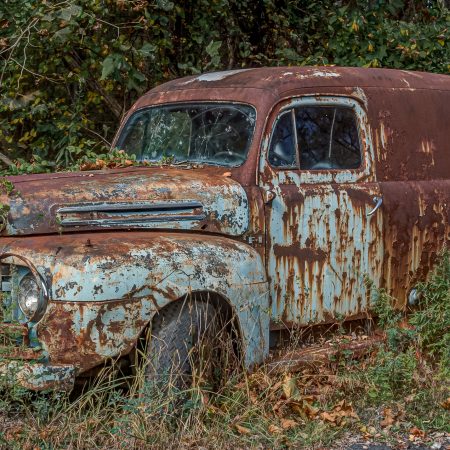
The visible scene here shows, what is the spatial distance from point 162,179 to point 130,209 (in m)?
0.33

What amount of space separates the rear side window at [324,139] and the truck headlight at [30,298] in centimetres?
168

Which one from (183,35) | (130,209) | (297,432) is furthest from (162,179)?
(183,35)

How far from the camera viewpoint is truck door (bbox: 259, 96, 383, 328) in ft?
18.0

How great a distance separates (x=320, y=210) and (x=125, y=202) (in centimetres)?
127

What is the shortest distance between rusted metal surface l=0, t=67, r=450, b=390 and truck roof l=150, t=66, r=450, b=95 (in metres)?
0.01

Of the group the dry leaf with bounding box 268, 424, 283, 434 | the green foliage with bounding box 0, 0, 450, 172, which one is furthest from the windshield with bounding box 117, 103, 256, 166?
the green foliage with bounding box 0, 0, 450, 172

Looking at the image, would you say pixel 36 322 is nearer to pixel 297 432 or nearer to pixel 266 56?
pixel 297 432

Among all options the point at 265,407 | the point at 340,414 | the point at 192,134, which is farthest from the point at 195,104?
the point at 340,414

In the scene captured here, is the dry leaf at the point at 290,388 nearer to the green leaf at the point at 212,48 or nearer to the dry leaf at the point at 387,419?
the dry leaf at the point at 387,419

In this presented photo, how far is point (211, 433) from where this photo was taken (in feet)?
14.7

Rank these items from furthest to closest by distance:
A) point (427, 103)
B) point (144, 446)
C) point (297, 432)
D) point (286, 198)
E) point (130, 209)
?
point (427, 103) < point (286, 198) < point (130, 209) < point (297, 432) < point (144, 446)

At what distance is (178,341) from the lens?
189 inches

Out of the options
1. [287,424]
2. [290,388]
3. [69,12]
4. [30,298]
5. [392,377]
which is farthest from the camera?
[69,12]

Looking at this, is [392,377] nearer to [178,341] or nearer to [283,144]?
[178,341]
